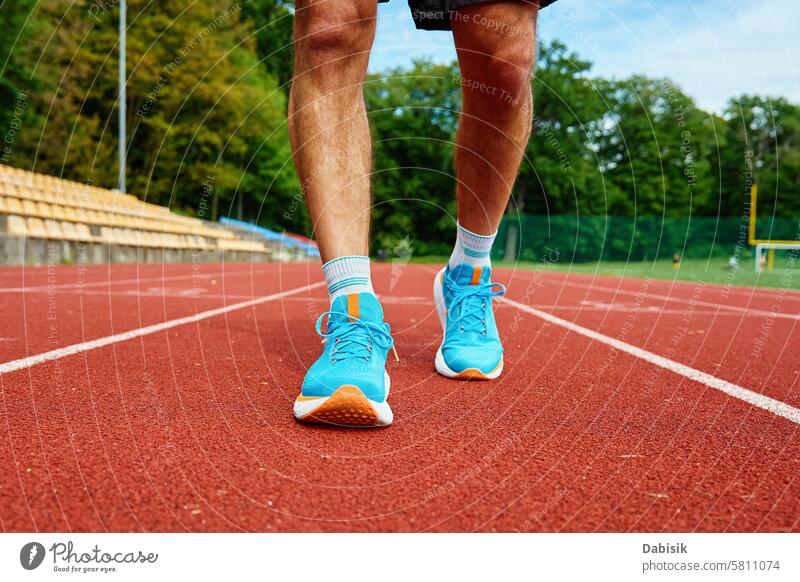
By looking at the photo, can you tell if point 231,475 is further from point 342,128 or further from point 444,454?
point 342,128

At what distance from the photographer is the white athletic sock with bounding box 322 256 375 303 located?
1.78 metres

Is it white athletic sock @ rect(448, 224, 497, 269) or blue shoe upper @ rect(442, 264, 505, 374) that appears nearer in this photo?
blue shoe upper @ rect(442, 264, 505, 374)

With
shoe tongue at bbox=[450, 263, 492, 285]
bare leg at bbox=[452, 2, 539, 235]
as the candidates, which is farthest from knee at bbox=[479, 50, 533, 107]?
shoe tongue at bbox=[450, 263, 492, 285]

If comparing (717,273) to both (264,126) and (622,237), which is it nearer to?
(622,237)

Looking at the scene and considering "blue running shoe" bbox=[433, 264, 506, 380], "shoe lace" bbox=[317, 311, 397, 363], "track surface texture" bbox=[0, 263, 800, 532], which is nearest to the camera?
"track surface texture" bbox=[0, 263, 800, 532]

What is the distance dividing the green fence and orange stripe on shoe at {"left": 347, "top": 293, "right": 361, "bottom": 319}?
83.8 ft

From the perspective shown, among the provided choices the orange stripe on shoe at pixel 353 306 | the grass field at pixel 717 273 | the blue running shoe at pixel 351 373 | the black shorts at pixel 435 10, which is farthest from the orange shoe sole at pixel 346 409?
the grass field at pixel 717 273

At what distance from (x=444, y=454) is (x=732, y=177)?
40781mm

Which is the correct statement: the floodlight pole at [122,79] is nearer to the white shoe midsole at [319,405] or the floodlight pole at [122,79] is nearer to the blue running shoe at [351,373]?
the blue running shoe at [351,373]

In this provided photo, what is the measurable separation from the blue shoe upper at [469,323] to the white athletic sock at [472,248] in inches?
0.9

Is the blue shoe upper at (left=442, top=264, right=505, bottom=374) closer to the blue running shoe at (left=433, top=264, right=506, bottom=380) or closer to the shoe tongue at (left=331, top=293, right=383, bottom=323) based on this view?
the blue running shoe at (left=433, top=264, right=506, bottom=380)

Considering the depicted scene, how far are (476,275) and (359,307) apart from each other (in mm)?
708

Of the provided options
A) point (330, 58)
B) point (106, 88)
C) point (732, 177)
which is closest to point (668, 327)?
point (330, 58)

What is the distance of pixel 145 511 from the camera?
3.30ft
